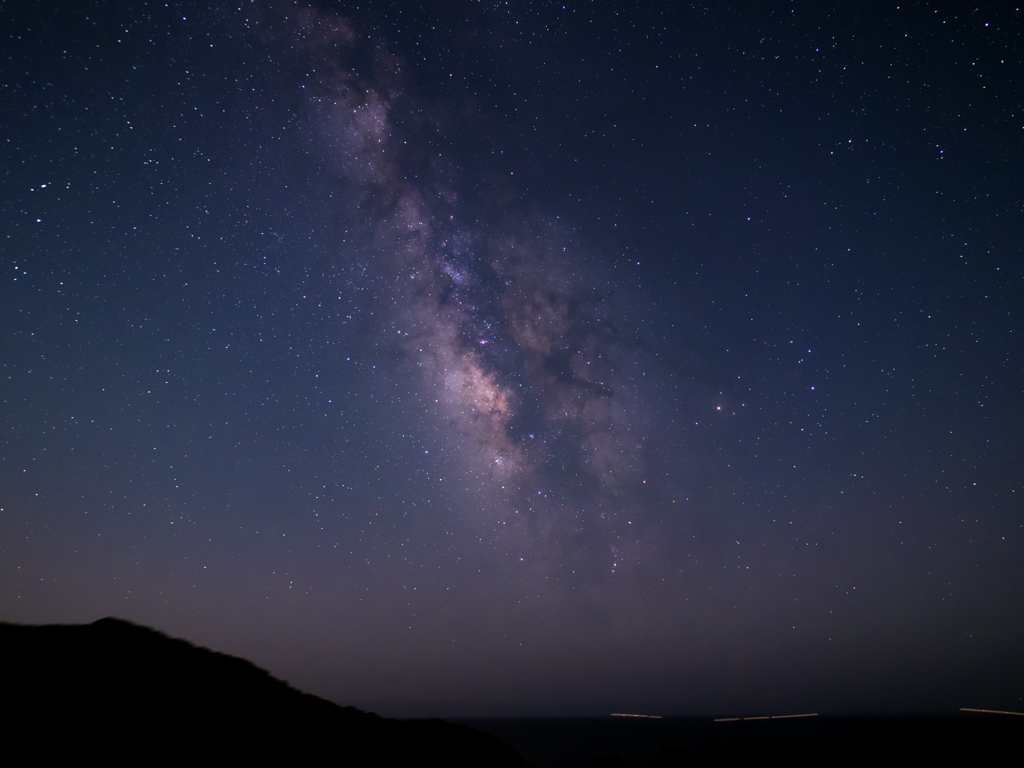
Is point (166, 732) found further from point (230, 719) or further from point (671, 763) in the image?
point (671, 763)

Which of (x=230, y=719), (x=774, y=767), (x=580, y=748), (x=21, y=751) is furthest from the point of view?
(x=580, y=748)

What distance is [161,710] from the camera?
6629 mm

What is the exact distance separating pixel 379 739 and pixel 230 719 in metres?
2.80

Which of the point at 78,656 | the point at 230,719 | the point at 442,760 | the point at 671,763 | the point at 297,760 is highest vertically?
the point at 78,656

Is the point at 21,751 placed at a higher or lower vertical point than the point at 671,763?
higher

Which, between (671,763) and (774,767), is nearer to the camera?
(774,767)

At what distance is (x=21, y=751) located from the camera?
16.8ft

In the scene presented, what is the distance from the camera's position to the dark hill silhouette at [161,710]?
569cm

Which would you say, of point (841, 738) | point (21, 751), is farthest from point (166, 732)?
point (841, 738)

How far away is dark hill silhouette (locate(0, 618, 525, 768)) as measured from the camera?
5.69 m

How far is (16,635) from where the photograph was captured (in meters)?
6.71

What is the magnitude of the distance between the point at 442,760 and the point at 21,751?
21.4 ft

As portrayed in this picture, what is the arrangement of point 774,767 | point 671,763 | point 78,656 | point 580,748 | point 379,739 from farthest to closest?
point 580,748 → point 671,763 → point 774,767 → point 379,739 → point 78,656

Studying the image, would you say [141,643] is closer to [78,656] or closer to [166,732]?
[78,656]
